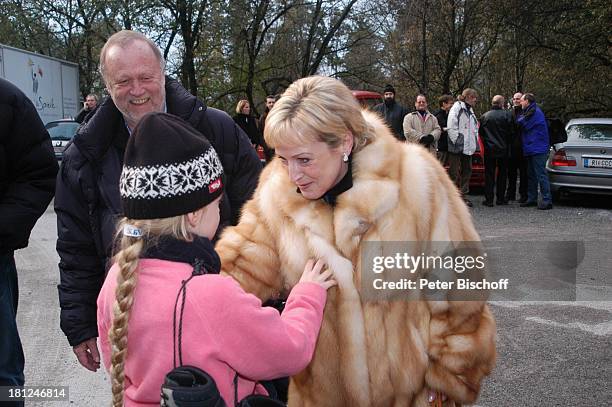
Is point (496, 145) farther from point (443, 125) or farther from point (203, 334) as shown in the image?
point (203, 334)

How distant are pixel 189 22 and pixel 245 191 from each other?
2003 cm

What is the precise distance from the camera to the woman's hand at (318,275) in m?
2.12

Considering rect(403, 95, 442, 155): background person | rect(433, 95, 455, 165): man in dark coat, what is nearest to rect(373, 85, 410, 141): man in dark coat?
rect(433, 95, 455, 165): man in dark coat

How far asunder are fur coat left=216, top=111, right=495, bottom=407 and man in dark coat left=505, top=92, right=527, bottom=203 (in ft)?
31.0

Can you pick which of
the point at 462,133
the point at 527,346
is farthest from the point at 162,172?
the point at 462,133

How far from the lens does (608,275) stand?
6660mm

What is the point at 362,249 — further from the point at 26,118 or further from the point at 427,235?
the point at 26,118

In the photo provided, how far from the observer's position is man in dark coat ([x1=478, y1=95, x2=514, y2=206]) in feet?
36.5

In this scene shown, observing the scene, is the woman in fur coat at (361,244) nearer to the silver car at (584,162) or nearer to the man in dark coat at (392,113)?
the silver car at (584,162)

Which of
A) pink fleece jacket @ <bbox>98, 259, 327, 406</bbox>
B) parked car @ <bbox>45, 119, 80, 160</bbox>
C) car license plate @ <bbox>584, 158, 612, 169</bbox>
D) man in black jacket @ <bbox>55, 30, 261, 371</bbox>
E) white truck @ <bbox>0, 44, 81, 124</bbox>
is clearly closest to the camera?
pink fleece jacket @ <bbox>98, 259, 327, 406</bbox>

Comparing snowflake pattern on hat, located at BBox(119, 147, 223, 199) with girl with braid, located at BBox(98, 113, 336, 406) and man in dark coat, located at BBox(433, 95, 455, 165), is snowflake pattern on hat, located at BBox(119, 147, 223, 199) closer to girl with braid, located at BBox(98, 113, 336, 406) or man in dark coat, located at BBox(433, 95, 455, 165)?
girl with braid, located at BBox(98, 113, 336, 406)

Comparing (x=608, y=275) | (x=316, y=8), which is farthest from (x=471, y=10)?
(x=608, y=275)

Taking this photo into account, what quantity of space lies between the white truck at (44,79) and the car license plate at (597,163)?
14255mm

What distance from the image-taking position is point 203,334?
1596mm
